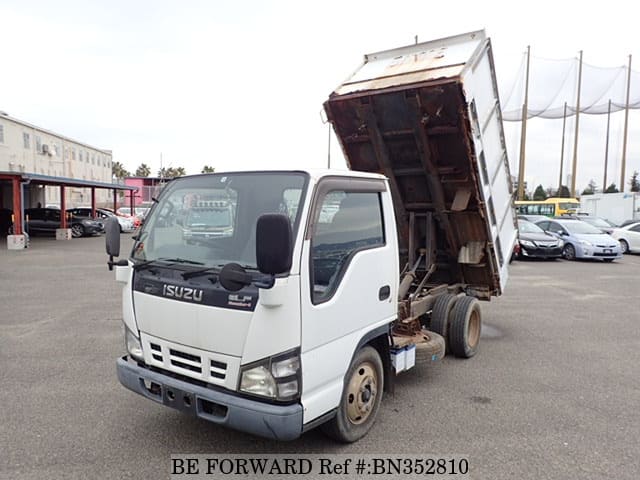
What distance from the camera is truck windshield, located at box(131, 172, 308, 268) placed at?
10.6 ft

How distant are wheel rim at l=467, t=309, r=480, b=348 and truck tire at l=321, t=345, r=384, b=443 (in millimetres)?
2271

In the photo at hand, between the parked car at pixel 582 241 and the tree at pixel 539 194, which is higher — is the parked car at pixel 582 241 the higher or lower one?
the lower one

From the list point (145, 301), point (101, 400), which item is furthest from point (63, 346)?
point (145, 301)

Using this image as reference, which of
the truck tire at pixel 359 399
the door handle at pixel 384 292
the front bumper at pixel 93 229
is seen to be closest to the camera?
the truck tire at pixel 359 399

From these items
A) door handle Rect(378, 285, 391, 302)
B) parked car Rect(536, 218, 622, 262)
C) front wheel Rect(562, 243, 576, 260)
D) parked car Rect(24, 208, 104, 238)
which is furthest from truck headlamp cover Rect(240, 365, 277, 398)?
parked car Rect(24, 208, 104, 238)

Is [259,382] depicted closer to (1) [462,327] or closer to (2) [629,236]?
(1) [462,327]

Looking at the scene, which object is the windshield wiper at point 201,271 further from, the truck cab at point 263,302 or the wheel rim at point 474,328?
the wheel rim at point 474,328

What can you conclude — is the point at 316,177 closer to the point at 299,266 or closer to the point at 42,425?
the point at 299,266

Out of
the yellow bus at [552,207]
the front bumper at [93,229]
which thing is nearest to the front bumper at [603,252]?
the yellow bus at [552,207]

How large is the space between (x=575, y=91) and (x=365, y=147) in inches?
1430

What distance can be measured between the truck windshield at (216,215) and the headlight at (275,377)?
0.65 metres

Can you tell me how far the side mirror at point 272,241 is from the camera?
262 cm

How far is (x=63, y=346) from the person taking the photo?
601 centimetres

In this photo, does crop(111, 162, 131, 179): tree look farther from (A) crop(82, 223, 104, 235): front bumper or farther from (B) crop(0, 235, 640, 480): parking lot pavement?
(B) crop(0, 235, 640, 480): parking lot pavement
